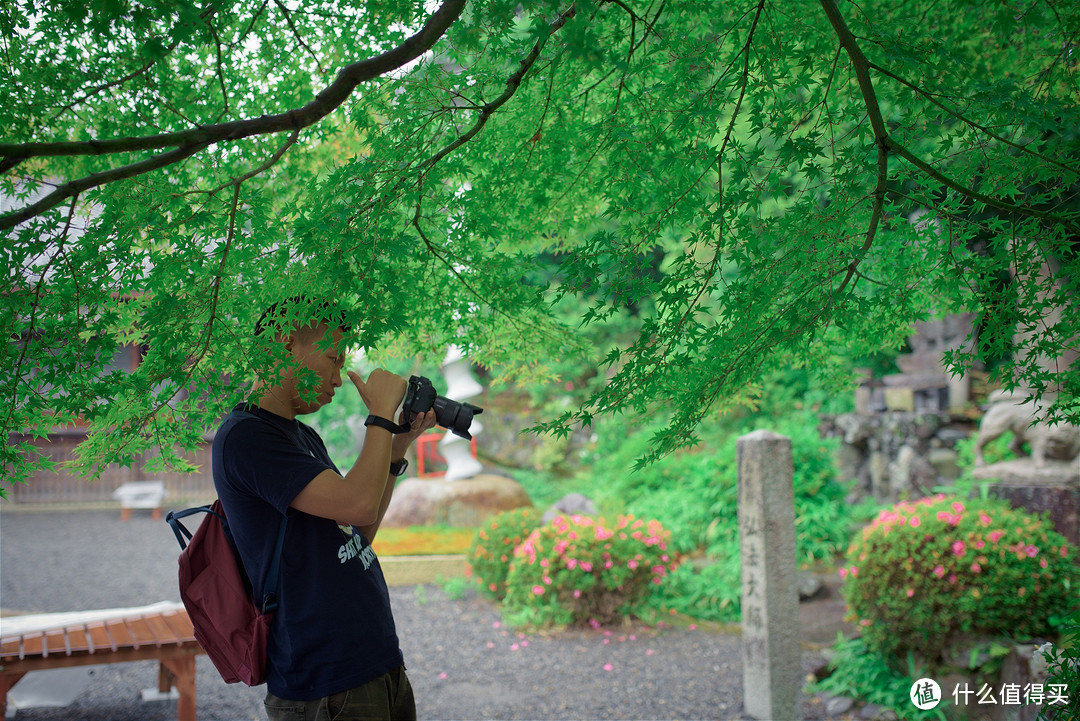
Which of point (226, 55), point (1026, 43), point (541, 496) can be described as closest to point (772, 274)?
point (1026, 43)

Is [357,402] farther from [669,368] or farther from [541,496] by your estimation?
[669,368]

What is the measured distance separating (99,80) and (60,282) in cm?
79

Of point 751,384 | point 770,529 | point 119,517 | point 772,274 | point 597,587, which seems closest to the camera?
point 772,274

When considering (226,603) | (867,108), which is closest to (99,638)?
(226,603)

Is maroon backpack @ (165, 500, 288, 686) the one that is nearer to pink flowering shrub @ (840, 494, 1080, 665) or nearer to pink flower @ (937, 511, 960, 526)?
pink flowering shrub @ (840, 494, 1080, 665)

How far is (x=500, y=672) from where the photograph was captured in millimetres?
4594

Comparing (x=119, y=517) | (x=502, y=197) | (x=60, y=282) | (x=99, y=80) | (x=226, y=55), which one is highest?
(x=226, y=55)

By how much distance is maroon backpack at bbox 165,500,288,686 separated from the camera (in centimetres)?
150

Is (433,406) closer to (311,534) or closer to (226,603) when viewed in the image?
(311,534)

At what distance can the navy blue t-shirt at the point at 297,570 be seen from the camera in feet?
4.81

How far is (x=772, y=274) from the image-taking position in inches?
70.1

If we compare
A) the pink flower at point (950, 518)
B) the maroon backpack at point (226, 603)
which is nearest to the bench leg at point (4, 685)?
the maroon backpack at point (226, 603)
